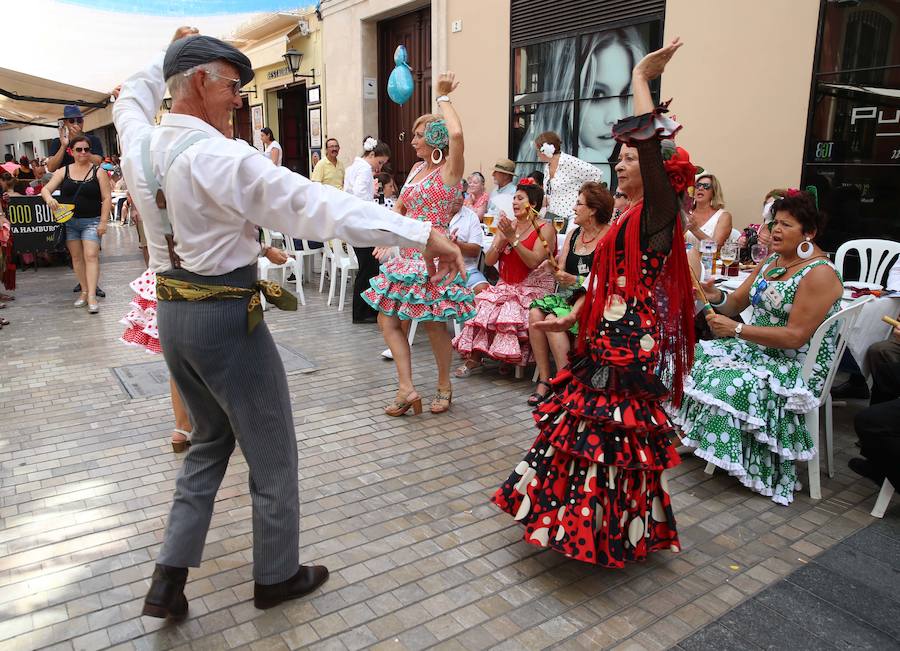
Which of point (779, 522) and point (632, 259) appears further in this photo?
point (779, 522)

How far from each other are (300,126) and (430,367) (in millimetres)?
12518

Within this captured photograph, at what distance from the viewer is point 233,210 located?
79.4 inches

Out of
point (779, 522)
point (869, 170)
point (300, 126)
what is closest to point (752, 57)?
point (869, 170)

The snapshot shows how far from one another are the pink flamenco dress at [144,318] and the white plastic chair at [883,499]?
384cm

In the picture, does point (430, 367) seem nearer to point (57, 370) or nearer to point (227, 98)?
point (57, 370)

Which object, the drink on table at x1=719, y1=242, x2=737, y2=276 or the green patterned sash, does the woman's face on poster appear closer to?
the drink on table at x1=719, y1=242, x2=737, y2=276

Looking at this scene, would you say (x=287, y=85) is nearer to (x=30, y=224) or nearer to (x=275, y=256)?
(x=30, y=224)

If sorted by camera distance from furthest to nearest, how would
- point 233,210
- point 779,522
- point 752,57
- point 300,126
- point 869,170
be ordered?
point 300,126, point 752,57, point 869,170, point 779,522, point 233,210

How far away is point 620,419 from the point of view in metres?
2.57

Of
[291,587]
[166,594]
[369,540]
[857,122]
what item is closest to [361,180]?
[857,122]

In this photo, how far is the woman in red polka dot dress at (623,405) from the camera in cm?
254

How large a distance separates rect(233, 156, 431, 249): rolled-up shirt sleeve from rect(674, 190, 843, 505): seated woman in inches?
84.0

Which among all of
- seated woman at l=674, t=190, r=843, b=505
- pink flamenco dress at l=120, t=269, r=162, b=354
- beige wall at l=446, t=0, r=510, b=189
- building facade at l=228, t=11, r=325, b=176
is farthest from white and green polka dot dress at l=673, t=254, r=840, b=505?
building facade at l=228, t=11, r=325, b=176

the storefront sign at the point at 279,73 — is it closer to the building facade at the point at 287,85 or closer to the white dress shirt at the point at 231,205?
the building facade at the point at 287,85
